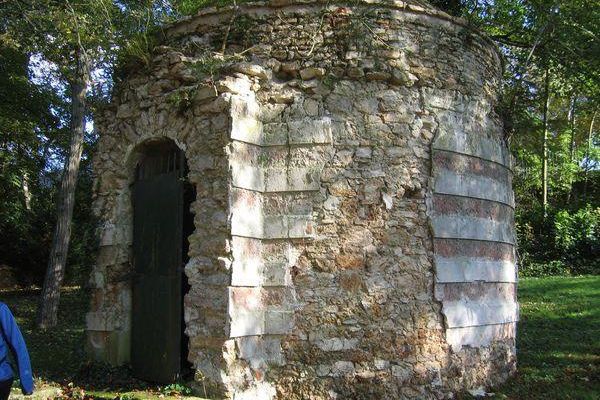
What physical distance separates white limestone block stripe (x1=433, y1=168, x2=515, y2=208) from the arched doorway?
2.87 meters

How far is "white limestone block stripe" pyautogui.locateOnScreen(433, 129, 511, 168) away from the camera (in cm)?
631

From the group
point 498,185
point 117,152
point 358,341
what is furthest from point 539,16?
point 117,152

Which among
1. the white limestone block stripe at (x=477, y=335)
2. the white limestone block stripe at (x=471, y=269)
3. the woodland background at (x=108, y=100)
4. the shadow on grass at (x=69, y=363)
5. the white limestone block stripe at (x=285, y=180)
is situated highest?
the woodland background at (x=108, y=100)

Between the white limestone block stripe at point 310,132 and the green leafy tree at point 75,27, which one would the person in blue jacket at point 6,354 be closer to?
the white limestone block stripe at point 310,132

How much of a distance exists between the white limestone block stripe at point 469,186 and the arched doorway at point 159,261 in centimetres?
287

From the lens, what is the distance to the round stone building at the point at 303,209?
5.67 meters

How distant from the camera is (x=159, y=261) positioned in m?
6.29

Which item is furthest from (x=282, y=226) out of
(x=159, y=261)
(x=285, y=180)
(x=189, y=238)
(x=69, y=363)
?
(x=69, y=363)

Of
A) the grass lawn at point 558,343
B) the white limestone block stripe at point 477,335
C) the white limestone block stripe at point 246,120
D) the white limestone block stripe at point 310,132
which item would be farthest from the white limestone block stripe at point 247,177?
the grass lawn at point 558,343

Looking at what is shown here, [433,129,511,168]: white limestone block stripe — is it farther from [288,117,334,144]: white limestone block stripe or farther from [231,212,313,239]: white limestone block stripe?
[231,212,313,239]: white limestone block stripe

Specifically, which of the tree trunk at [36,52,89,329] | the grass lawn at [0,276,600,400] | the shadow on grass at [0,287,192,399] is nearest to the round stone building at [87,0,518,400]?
the shadow on grass at [0,287,192,399]

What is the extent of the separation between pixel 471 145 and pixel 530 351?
3.92 metres

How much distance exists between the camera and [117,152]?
6.71m

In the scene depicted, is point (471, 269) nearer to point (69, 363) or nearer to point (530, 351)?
point (530, 351)
